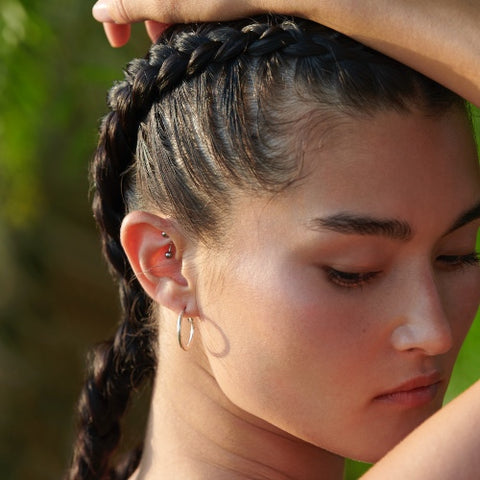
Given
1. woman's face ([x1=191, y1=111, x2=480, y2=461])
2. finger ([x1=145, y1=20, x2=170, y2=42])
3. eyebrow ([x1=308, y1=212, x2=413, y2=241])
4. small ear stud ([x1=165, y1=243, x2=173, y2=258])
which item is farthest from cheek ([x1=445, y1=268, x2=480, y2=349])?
finger ([x1=145, y1=20, x2=170, y2=42])

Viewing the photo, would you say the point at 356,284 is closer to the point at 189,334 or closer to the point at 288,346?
the point at 288,346

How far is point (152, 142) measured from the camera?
8.95 feet

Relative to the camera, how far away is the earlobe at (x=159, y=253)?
8.70 ft

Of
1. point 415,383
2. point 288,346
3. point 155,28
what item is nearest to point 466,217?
point 415,383

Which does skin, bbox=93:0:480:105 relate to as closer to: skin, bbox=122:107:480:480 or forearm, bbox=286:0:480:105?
forearm, bbox=286:0:480:105

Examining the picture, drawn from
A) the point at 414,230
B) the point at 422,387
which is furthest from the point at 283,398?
the point at 414,230

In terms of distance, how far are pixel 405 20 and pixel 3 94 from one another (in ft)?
10.1

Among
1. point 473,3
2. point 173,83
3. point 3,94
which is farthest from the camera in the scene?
point 3,94

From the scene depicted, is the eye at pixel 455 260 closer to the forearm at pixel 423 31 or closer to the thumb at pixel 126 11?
the forearm at pixel 423 31

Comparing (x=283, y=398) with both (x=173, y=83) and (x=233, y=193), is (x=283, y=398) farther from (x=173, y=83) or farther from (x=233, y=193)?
(x=173, y=83)

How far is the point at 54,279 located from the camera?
6562 mm

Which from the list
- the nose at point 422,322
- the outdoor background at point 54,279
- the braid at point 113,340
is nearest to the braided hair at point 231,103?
the braid at point 113,340

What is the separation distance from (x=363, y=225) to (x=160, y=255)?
547 mm

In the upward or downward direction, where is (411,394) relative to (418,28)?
downward
